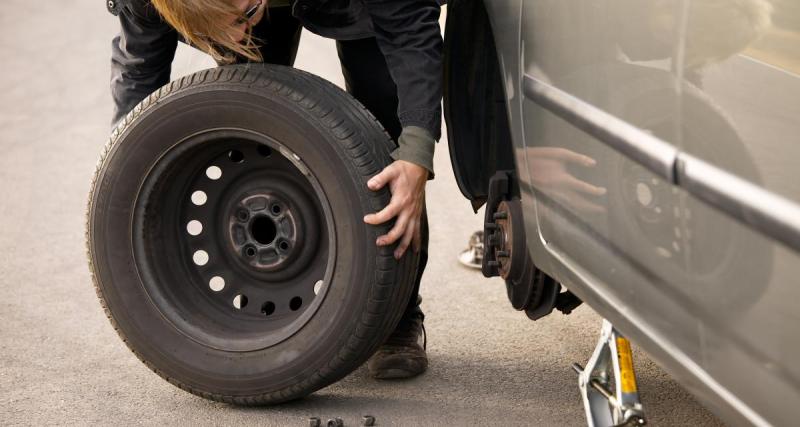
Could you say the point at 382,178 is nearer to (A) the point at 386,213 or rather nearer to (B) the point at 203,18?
(A) the point at 386,213

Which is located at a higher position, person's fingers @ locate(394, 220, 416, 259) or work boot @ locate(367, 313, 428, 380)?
person's fingers @ locate(394, 220, 416, 259)

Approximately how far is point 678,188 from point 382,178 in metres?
0.93

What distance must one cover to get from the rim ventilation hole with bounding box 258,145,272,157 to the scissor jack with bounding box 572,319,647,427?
3.36ft

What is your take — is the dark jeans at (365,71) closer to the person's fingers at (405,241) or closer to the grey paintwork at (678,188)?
the person's fingers at (405,241)

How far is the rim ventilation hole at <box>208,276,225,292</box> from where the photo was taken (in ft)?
9.56

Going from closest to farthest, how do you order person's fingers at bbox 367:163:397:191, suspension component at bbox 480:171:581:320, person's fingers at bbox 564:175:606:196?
person's fingers at bbox 564:175:606:196 < person's fingers at bbox 367:163:397:191 < suspension component at bbox 480:171:581:320

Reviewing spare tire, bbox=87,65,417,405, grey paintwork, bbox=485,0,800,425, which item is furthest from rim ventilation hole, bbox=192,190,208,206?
grey paintwork, bbox=485,0,800,425

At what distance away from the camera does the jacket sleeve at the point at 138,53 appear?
9.10 ft

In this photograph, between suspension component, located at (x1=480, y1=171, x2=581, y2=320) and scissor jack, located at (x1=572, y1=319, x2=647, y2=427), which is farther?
suspension component, located at (x1=480, y1=171, x2=581, y2=320)

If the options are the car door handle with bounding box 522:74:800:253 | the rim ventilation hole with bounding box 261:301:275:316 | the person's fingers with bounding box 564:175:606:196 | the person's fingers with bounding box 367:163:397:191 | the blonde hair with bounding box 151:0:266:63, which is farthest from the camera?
the rim ventilation hole with bounding box 261:301:275:316

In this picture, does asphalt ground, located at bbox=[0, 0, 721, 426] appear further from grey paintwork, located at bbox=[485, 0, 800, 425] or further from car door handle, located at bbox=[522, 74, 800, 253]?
car door handle, located at bbox=[522, 74, 800, 253]

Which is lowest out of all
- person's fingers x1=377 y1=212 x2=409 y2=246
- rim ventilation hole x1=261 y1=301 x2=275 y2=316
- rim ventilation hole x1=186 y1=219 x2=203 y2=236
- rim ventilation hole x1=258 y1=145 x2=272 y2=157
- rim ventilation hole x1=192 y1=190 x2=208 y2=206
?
rim ventilation hole x1=261 y1=301 x2=275 y2=316

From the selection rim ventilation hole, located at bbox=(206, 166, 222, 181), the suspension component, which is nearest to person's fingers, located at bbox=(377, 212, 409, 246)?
the suspension component

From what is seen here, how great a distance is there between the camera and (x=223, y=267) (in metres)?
2.90
